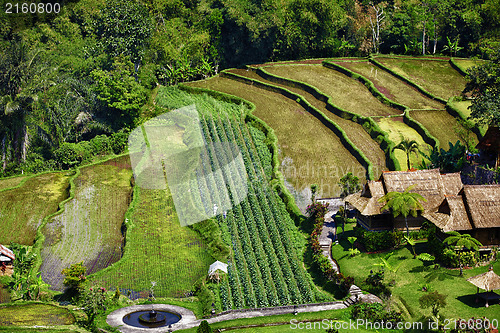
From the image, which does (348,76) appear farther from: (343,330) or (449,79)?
(343,330)

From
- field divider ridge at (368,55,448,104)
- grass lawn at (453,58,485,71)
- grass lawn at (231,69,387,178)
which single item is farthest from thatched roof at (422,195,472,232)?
grass lawn at (453,58,485,71)

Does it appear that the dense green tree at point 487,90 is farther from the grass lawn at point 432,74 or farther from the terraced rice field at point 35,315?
the terraced rice field at point 35,315

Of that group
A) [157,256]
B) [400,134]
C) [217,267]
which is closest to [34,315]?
[157,256]

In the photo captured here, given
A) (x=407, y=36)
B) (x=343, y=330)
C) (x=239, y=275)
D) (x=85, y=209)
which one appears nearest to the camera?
(x=343, y=330)

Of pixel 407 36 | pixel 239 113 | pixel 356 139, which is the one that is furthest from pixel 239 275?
pixel 407 36

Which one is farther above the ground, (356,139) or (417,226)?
(356,139)
